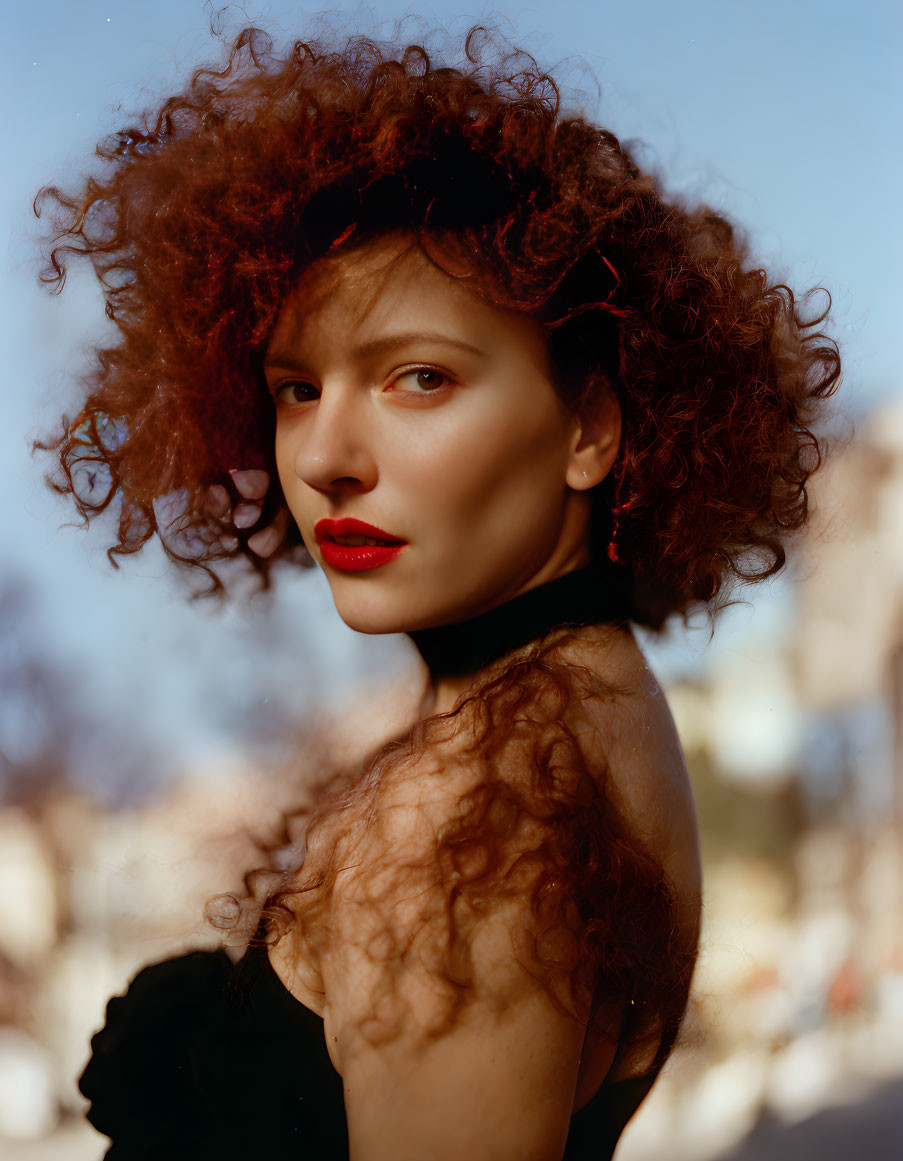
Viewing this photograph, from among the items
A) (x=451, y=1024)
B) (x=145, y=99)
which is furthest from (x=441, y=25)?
(x=451, y=1024)

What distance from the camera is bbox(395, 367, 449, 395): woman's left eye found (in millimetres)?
901

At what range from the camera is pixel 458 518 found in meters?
0.93

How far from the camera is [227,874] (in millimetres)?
1218

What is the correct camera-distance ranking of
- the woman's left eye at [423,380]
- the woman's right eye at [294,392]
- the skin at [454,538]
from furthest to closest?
1. the woman's right eye at [294,392]
2. the woman's left eye at [423,380]
3. the skin at [454,538]

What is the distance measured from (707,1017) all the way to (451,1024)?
0.59m

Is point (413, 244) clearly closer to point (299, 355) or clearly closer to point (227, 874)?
point (299, 355)

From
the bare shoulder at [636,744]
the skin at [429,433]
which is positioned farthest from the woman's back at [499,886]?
the skin at [429,433]

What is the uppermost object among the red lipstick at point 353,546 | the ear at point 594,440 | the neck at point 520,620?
the ear at point 594,440

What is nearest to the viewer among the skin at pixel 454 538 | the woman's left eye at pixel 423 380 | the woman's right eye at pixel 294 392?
the skin at pixel 454 538

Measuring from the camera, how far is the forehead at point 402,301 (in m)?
0.89

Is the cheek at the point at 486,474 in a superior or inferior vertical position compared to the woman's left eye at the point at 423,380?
inferior

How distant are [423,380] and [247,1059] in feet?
2.41

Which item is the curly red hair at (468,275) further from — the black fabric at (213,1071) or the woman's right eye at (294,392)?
the black fabric at (213,1071)

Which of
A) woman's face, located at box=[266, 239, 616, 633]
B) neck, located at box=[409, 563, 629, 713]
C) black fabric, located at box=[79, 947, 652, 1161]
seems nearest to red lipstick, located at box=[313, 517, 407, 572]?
woman's face, located at box=[266, 239, 616, 633]
